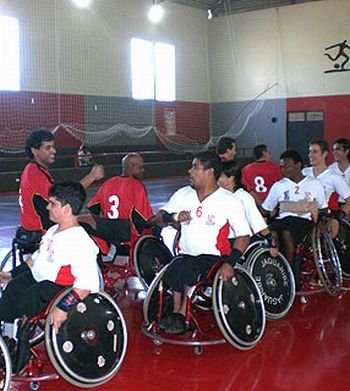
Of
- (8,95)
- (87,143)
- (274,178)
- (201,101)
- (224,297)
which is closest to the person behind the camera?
(224,297)

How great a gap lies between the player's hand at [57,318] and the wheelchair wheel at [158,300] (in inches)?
30.3

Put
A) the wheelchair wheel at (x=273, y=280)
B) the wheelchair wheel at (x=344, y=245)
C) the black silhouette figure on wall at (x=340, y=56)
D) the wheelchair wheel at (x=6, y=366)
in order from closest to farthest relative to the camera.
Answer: the wheelchair wheel at (x=6, y=366)
the wheelchair wheel at (x=273, y=280)
the wheelchair wheel at (x=344, y=245)
the black silhouette figure on wall at (x=340, y=56)

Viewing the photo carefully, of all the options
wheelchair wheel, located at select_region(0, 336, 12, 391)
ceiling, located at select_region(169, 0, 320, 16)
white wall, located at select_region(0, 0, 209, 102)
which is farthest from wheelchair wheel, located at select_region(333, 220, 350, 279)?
ceiling, located at select_region(169, 0, 320, 16)

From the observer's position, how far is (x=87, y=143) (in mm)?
14180

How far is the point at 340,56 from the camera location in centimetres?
1587

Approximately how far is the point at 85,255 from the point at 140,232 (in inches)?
61.3

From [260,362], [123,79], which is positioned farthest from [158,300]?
[123,79]

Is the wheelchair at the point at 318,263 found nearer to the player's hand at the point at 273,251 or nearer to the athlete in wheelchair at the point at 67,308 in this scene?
the player's hand at the point at 273,251

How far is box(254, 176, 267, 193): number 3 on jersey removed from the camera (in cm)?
480

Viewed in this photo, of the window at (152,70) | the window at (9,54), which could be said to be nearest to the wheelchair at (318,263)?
the window at (9,54)

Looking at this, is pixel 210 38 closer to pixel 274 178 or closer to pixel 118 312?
pixel 274 178

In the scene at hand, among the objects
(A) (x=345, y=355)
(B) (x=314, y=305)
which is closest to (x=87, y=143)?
(B) (x=314, y=305)

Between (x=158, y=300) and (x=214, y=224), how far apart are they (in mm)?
514

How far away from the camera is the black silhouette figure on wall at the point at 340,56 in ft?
51.6
